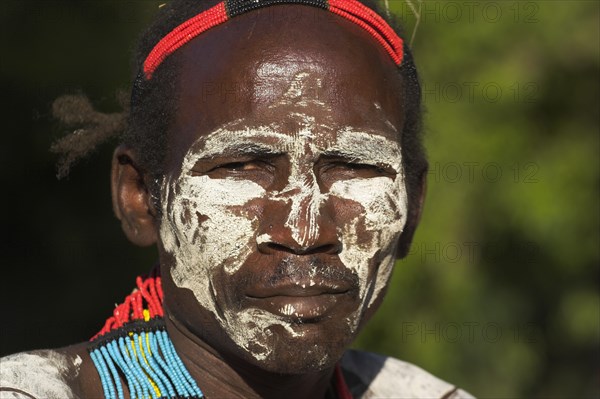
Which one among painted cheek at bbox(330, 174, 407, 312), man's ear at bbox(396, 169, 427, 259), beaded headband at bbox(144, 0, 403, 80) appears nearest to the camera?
painted cheek at bbox(330, 174, 407, 312)

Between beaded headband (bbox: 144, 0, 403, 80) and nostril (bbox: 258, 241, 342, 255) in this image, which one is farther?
beaded headband (bbox: 144, 0, 403, 80)

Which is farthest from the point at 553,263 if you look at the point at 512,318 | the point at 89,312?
the point at 89,312

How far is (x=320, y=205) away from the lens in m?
2.98

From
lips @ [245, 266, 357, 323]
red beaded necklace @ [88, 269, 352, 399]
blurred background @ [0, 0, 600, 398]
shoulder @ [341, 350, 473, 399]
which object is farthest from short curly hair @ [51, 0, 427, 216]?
blurred background @ [0, 0, 600, 398]

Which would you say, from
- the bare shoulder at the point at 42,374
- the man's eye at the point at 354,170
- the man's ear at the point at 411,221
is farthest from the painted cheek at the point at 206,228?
the man's ear at the point at 411,221

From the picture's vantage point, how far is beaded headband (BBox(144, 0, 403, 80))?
10.5 feet

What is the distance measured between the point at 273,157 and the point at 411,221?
28.1 inches

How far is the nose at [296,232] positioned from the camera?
290cm

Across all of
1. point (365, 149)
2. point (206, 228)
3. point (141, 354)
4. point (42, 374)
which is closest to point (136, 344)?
point (141, 354)

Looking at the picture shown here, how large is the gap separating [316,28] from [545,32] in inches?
157

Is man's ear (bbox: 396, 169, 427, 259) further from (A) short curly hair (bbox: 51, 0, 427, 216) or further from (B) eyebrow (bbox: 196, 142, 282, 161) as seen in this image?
(B) eyebrow (bbox: 196, 142, 282, 161)

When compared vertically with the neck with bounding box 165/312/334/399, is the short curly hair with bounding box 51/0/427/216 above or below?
above

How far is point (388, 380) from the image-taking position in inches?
149

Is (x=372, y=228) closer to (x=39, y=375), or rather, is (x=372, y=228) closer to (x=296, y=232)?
(x=296, y=232)
